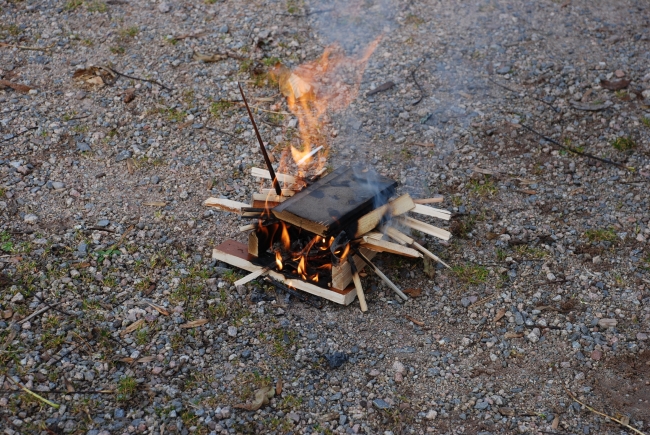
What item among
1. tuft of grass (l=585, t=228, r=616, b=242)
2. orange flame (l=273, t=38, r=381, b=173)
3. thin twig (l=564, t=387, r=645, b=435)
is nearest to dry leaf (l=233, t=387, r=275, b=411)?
thin twig (l=564, t=387, r=645, b=435)

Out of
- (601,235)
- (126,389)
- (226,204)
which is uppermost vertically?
(226,204)

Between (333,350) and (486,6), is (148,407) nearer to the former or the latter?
(333,350)

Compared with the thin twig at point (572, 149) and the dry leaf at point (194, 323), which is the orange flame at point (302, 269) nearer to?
the dry leaf at point (194, 323)

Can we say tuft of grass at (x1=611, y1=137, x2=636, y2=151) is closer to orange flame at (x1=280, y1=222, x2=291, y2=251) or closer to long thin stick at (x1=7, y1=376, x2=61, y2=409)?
orange flame at (x1=280, y1=222, x2=291, y2=251)

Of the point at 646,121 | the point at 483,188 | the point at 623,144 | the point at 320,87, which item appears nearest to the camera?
the point at 483,188

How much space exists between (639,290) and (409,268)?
1.89 meters

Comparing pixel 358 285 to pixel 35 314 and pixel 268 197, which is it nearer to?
pixel 268 197

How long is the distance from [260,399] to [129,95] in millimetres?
4416

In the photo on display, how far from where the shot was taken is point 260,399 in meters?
4.38

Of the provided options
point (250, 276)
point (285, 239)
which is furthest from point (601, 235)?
point (250, 276)

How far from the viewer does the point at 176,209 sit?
6.17 metres

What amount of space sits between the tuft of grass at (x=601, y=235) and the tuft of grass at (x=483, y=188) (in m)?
0.97

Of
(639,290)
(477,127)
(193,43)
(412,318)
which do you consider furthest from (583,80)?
(193,43)

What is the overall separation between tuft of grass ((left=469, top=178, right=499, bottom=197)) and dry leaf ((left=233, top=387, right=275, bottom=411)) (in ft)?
9.99
